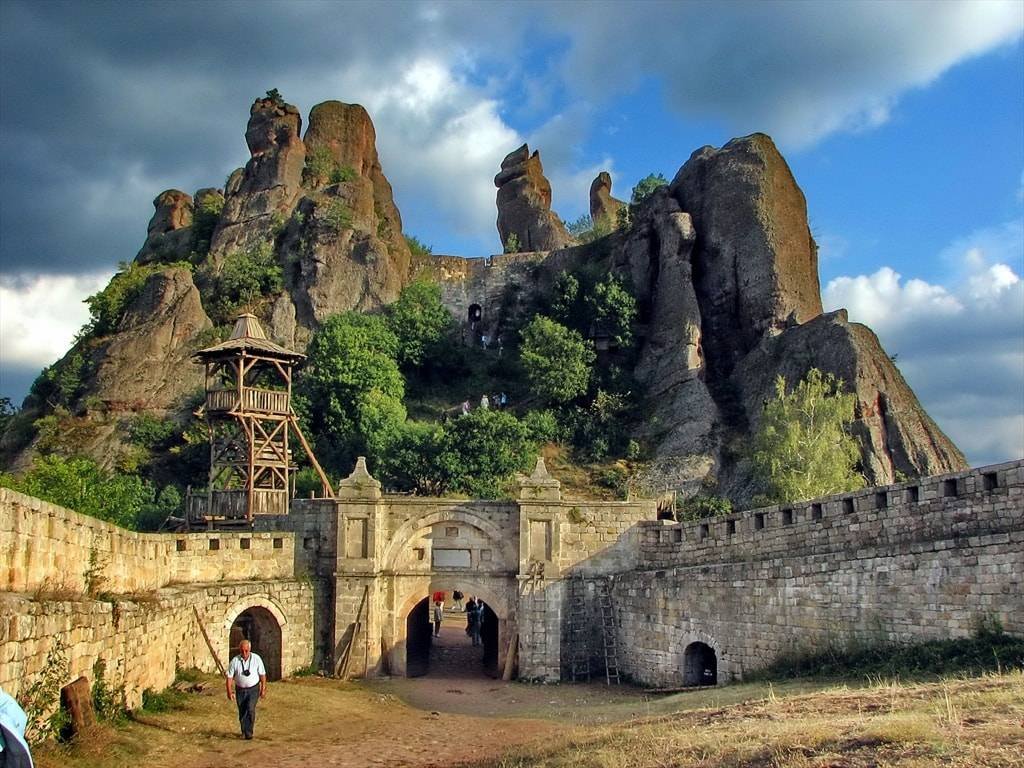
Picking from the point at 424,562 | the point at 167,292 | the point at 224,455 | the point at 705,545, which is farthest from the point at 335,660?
the point at 167,292

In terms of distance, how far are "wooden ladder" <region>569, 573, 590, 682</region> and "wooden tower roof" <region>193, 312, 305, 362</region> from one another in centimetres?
1324

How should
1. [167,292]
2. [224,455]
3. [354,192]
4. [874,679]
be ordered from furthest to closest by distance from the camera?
1. [354,192]
2. [167,292]
3. [224,455]
4. [874,679]

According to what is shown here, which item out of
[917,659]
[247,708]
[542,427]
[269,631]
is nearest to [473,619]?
[269,631]

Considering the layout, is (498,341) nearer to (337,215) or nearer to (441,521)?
(337,215)

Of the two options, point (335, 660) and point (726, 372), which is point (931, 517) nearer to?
point (335, 660)

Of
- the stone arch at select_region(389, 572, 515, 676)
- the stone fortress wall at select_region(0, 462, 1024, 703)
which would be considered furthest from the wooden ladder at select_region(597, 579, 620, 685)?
the stone arch at select_region(389, 572, 515, 676)

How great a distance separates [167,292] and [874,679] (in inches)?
1567

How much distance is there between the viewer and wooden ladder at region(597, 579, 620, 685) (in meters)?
23.1

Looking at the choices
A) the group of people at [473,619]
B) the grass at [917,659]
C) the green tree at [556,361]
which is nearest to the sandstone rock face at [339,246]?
the green tree at [556,361]

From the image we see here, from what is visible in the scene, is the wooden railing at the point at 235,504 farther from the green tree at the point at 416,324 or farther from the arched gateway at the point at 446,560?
the green tree at the point at 416,324

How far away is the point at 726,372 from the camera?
44188mm

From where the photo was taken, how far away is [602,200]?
76.1 metres

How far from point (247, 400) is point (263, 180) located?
82.0ft

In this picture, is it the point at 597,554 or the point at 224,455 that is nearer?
the point at 597,554
